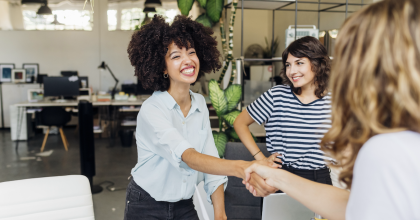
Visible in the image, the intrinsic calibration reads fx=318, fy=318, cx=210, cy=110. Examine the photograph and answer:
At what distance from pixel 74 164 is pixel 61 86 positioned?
2164mm

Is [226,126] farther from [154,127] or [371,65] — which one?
[371,65]

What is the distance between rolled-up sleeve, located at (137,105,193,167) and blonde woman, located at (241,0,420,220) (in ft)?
2.32

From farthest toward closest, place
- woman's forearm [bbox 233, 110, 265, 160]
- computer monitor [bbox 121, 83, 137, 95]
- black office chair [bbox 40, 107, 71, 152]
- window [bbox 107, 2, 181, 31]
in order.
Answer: window [bbox 107, 2, 181, 31] → computer monitor [bbox 121, 83, 137, 95] → black office chair [bbox 40, 107, 71, 152] → woman's forearm [bbox 233, 110, 265, 160]

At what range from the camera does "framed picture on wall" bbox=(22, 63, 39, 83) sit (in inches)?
A: 326

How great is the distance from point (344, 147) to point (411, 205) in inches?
6.7

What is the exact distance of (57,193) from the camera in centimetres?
135

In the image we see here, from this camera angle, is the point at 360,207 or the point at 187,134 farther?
the point at 187,134

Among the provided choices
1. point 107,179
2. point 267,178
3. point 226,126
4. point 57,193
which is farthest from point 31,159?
point 267,178

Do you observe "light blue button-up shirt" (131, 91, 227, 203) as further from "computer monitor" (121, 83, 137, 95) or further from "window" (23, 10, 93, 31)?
"window" (23, 10, 93, 31)

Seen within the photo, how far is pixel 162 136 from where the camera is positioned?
124 cm

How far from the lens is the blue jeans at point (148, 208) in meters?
1.38

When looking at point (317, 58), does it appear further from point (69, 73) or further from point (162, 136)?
point (69, 73)

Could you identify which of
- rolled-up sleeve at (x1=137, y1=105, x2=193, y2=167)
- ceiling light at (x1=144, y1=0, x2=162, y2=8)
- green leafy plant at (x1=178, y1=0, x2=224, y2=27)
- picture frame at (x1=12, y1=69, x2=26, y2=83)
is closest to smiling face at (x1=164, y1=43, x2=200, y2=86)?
rolled-up sleeve at (x1=137, y1=105, x2=193, y2=167)

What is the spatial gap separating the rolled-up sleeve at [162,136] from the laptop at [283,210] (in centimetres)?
51
